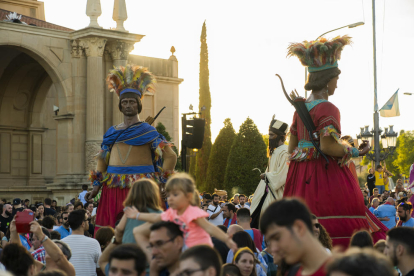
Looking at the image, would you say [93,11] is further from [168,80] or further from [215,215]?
[168,80]

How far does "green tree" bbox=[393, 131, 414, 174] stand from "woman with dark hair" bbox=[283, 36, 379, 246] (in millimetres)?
74383

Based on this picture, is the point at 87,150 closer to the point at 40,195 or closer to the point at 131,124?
the point at 40,195

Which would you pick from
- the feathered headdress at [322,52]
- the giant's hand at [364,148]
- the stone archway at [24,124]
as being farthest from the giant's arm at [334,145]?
the stone archway at [24,124]

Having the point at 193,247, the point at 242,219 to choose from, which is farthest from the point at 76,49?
the point at 193,247

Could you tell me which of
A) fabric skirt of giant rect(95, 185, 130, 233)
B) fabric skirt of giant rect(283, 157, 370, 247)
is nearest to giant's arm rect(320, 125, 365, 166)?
fabric skirt of giant rect(283, 157, 370, 247)

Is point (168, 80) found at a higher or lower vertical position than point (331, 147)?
higher

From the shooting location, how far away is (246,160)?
3288 cm

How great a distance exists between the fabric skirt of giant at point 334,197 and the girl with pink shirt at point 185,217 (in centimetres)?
190

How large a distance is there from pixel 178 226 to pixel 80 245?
327 centimetres

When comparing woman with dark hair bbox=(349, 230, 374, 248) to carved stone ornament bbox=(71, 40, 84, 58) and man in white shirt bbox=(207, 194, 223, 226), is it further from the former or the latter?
carved stone ornament bbox=(71, 40, 84, 58)

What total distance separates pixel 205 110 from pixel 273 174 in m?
34.0

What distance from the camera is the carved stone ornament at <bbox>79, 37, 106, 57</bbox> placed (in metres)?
23.4

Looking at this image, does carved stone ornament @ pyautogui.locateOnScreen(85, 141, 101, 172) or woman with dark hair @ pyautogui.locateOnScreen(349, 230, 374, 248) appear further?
carved stone ornament @ pyautogui.locateOnScreen(85, 141, 101, 172)

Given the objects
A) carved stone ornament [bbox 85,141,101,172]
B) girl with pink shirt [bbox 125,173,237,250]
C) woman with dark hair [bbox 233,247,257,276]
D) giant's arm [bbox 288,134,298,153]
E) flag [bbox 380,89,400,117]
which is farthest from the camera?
flag [bbox 380,89,400,117]
